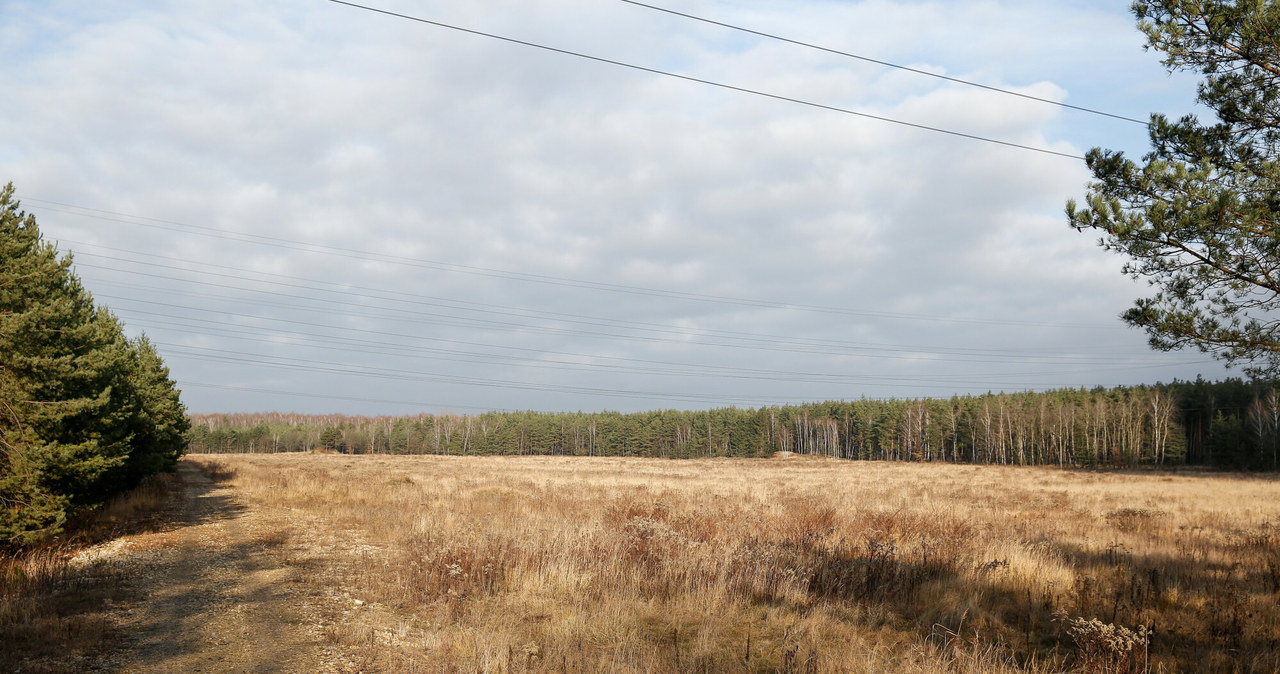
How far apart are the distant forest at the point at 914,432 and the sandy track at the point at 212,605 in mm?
45933

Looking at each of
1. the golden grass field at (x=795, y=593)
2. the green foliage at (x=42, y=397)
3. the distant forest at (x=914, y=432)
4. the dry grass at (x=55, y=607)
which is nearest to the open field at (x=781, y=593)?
the golden grass field at (x=795, y=593)

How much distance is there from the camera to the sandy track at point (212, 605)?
6496 millimetres

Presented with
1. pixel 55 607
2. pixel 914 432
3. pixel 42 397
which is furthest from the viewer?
pixel 914 432

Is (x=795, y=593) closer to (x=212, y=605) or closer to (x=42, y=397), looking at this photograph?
(x=212, y=605)

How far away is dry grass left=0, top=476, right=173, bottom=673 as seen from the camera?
640 cm

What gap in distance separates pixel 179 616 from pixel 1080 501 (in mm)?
28692

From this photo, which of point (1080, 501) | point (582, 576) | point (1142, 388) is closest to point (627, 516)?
point (582, 576)

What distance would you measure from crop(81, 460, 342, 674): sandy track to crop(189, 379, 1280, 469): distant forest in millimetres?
45933

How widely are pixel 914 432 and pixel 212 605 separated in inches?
4230

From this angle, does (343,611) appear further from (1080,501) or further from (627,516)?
(1080,501)

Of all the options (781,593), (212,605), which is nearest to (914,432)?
(781,593)

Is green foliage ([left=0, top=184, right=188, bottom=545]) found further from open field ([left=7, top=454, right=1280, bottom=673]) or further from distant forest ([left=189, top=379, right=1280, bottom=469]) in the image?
distant forest ([left=189, top=379, right=1280, bottom=469])

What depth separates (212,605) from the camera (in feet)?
28.2

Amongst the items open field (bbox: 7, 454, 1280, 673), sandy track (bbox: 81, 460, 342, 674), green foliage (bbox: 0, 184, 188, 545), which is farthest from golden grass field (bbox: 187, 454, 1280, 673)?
green foliage (bbox: 0, 184, 188, 545)
